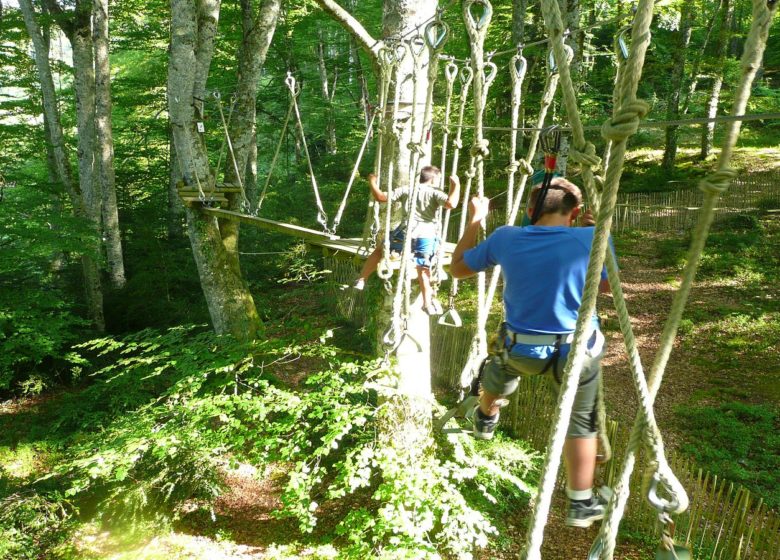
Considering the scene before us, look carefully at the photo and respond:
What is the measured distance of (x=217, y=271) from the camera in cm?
541

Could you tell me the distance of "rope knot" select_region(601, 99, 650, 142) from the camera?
2.90ft

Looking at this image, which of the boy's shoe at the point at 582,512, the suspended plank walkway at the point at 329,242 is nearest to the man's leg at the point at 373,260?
the suspended plank walkway at the point at 329,242

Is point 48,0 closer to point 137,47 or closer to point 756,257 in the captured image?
point 137,47

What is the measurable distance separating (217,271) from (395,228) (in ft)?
8.99

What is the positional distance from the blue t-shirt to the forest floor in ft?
7.71

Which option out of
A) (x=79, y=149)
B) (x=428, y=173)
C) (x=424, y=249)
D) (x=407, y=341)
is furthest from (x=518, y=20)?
(x=407, y=341)

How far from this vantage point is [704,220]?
91 centimetres

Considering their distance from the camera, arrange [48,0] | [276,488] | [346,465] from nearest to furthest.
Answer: [346,465] → [276,488] → [48,0]

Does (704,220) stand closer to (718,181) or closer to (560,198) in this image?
(718,181)

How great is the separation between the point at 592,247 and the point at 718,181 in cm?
26

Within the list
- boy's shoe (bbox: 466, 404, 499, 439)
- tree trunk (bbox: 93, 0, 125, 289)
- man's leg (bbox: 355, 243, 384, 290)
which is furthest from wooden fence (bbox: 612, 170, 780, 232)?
boy's shoe (bbox: 466, 404, 499, 439)

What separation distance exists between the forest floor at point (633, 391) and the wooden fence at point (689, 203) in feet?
1.91

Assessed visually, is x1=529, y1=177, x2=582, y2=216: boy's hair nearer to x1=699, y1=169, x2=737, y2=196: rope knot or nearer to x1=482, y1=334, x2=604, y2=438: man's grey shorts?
x1=482, y1=334, x2=604, y2=438: man's grey shorts

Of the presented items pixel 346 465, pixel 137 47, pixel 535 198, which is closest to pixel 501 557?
pixel 346 465
